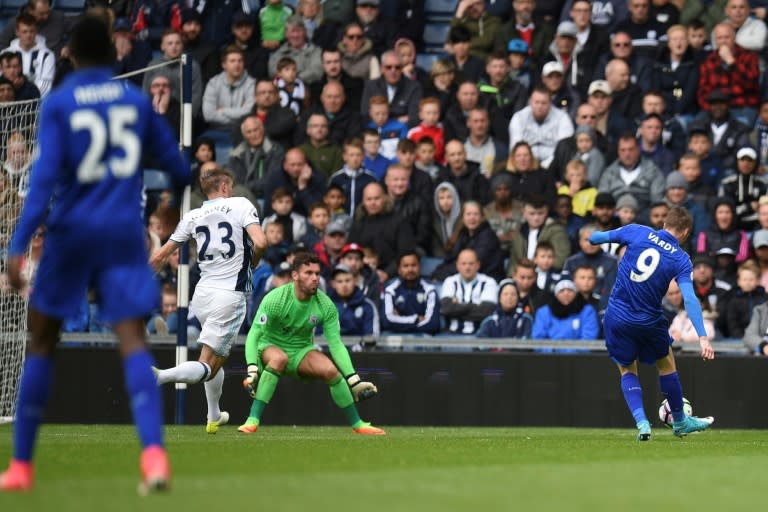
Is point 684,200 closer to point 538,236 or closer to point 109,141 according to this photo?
point 538,236

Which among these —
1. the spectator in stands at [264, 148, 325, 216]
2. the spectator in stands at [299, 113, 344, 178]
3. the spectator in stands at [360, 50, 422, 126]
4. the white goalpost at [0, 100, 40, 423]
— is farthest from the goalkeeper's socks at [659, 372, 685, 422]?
the spectator in stands at [360, 50, 422, 126]

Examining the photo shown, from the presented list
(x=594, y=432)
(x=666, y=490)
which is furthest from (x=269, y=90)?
(x=666, y=490)

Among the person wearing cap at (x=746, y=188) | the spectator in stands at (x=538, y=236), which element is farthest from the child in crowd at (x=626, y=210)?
the person wearing cap at (x=746, y=188)

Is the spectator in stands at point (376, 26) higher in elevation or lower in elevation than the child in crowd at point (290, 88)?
higher

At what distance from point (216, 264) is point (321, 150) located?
5.97 metres

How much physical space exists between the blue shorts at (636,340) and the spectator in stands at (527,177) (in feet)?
17.5

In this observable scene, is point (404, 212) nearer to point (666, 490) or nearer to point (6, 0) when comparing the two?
point (6, 0)

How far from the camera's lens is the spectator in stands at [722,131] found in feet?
61.4

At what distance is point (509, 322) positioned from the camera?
1723cm

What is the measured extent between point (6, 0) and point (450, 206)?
9.22 meters

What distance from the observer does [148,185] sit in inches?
779

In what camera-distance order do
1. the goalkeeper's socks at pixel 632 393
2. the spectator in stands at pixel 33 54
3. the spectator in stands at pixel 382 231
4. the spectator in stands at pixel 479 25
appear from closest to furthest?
the goalkeeper's socks at pixel 632 393, the spectator in stands at pixel 382 231, the spectator in stands at pixel 479 25, the spectator in stands at pixel 33 54

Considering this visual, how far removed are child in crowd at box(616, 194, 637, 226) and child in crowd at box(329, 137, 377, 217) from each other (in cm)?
321

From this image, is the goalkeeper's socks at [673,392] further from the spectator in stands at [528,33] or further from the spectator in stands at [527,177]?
the spectator in stands at [528,33]
